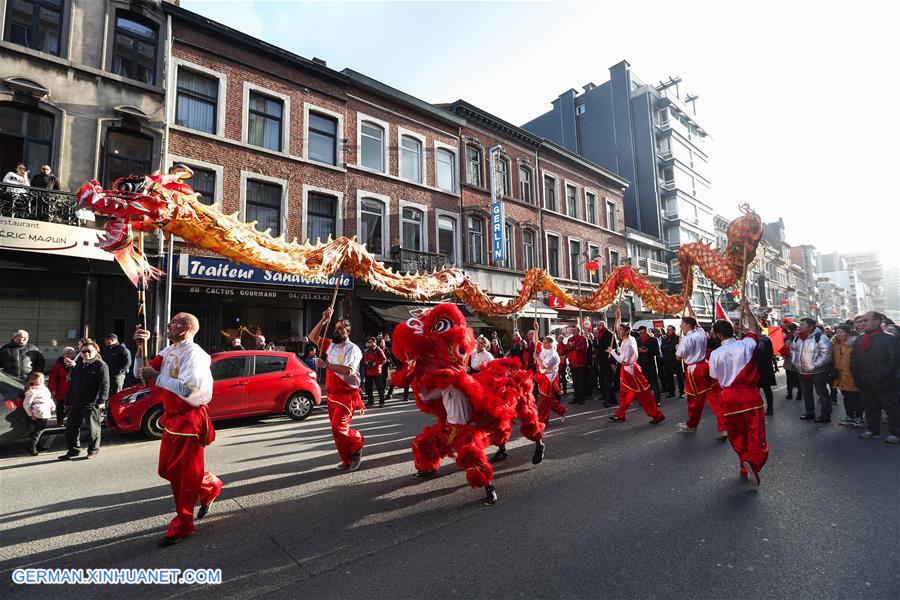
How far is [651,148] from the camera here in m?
30.7

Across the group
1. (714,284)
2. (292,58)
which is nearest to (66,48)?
(292,58)

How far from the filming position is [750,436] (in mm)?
4586

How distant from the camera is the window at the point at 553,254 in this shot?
22641mm

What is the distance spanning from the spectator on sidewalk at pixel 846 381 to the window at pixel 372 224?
1284cm

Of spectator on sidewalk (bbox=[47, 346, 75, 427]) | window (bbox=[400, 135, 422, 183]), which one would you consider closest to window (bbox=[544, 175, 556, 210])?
window (bbox=[400, 135, 422, 183])

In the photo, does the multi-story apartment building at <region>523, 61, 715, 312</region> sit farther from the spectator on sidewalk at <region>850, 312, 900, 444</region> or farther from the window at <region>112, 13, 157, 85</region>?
the window at <region>112, 13, 157, 85</region>

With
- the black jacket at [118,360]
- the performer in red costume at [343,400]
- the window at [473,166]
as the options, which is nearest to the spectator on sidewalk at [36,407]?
the black jacket at [118,360]

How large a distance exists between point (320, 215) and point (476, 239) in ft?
24.7

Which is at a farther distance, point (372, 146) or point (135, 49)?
point (372, 146)

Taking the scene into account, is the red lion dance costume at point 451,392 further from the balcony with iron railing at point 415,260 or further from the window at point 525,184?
the window at point 525,184

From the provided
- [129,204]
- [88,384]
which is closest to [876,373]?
[129,204]

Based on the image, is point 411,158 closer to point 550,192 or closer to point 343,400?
point 550,192

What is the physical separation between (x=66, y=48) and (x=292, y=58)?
600cm

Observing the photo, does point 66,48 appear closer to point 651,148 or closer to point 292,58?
point 292,58
